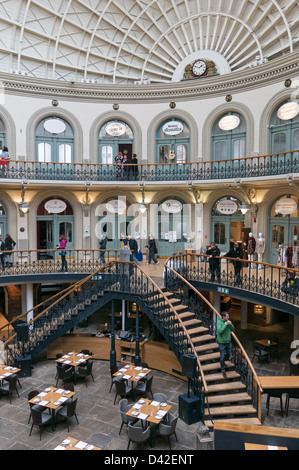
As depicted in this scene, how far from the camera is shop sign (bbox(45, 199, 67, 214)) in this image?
19.3 meters

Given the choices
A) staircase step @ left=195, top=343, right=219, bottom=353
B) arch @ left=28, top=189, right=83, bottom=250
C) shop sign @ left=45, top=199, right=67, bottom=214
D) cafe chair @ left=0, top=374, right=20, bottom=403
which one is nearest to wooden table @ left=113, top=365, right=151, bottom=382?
staircase step @ left=195, top=343, right=219, bottom=353

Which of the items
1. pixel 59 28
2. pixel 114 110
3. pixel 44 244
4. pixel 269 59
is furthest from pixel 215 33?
pixel 44 244

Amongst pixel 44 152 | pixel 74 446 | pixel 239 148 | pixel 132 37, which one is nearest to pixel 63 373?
pixel 74 446

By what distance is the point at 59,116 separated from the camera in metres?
19.6

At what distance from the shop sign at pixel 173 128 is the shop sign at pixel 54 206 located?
6817 millimetres

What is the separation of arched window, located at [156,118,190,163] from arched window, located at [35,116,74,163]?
479 cm

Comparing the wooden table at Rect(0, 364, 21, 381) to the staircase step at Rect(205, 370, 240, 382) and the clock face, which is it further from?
the clock face

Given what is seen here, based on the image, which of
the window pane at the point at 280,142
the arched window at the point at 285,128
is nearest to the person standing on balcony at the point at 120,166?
the arched window at the point at 285,128

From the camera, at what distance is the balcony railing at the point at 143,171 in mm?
17125

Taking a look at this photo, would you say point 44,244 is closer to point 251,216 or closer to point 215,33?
point 251,216

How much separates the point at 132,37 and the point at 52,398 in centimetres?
1778

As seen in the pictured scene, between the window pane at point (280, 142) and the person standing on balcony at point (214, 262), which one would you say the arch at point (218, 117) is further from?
the person standing on balcony at point (214, 262)

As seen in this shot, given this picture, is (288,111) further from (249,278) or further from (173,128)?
(249,278)

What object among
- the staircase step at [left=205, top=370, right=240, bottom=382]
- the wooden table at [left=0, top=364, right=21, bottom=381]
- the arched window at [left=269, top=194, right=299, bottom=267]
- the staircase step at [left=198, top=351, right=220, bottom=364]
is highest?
the arched window at [left=269, top=194, right=299, bottom=267]
